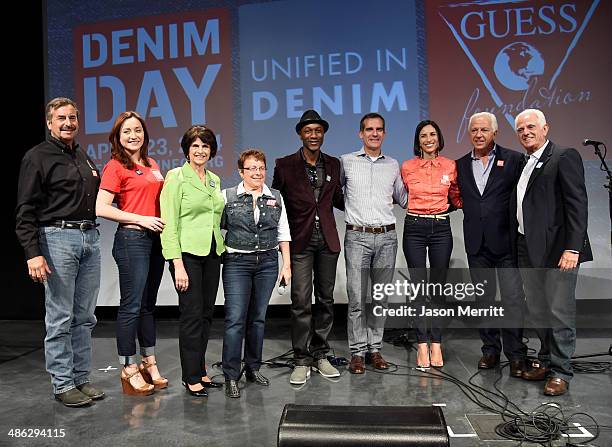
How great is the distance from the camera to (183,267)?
277 cm

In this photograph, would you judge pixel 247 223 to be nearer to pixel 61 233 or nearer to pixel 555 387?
pixel 61 233

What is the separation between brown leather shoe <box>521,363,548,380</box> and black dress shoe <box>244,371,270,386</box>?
5.31 ft

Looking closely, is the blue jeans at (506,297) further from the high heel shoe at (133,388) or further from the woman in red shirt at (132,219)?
the high heel shoe at (133,388)

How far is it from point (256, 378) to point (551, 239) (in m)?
1.99

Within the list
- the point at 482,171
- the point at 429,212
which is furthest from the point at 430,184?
the point at 482,171

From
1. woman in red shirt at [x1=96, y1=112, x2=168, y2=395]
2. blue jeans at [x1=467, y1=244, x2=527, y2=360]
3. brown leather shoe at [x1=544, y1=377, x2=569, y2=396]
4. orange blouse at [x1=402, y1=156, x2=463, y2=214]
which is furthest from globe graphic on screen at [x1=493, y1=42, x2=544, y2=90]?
woman in red shirt at [x1=96, y1=112, x2=168, y2=395]

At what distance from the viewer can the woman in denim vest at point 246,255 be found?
2902 millimetres

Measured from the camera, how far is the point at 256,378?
3.13 metres

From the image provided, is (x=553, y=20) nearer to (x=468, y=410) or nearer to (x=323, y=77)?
(x=323, y=77)

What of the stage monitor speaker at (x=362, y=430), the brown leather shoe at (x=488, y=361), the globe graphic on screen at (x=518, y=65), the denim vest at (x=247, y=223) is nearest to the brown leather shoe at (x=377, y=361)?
the brown leather shoe at (x=488, y=361)

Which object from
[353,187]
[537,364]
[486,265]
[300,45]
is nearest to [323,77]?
[300,45]

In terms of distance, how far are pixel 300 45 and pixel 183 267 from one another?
287cm

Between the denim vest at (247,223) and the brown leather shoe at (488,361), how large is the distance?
5.43ft

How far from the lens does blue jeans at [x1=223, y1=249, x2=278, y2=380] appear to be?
2.90 m
